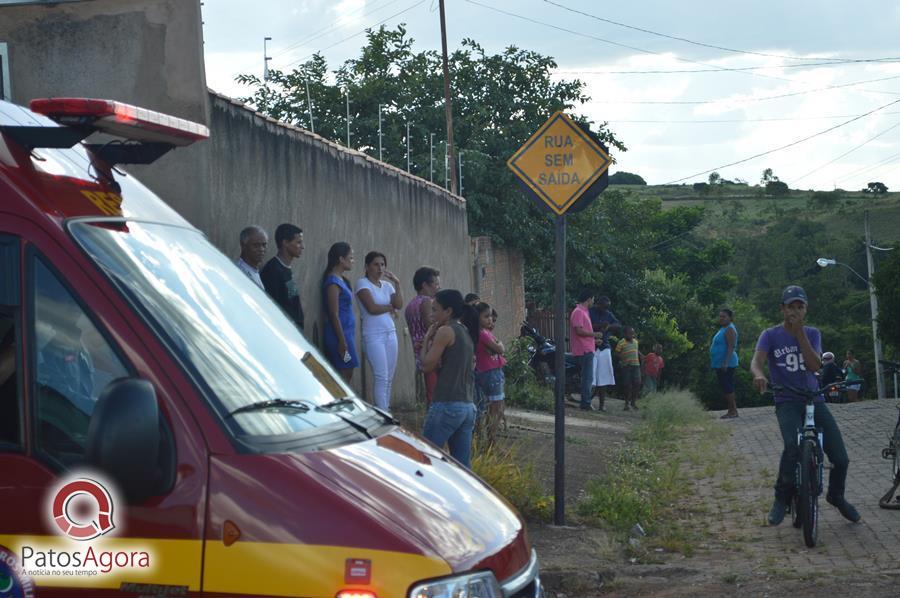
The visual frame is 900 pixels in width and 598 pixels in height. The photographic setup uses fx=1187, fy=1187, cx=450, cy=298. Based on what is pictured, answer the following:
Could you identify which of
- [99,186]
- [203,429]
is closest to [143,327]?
[203,429]

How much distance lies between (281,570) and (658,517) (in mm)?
7312

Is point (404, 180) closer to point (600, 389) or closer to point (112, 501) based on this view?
point (600, 389)

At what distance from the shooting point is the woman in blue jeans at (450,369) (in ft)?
27.6

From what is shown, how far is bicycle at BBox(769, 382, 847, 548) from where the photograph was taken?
8.41 meters

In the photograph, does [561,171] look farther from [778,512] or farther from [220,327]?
[220,327]

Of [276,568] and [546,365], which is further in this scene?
[546,365]

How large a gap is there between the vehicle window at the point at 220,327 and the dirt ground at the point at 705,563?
11.9ft

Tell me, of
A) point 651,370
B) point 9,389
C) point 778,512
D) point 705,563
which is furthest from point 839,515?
point 651,370

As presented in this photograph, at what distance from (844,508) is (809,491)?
0.83m

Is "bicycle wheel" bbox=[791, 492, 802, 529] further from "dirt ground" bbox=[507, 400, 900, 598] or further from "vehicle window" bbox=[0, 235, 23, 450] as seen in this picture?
"vehicle window" bbox=[0, 235, 23, 450]

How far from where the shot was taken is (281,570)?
3.21 m

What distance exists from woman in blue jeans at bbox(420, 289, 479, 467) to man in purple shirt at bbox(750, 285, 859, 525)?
7.19ft

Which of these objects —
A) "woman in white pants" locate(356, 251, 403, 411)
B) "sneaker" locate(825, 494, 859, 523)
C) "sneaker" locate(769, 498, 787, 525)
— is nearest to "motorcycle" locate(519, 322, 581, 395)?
"woman in white pants" locate(356, 251, 403, 411)

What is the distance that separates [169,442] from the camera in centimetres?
334
